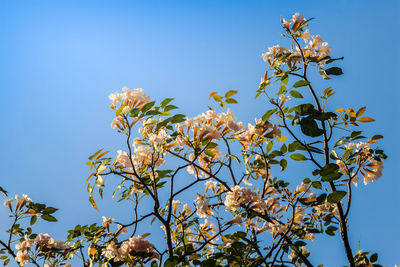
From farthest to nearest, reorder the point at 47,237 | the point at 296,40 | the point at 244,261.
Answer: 1. the point at 47,237
2. the point at 296,40
3. the point at 244,261

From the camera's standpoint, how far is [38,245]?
2.49 m

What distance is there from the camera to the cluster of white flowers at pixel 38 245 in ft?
7.87

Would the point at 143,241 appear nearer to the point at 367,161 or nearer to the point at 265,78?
the point at 265,78

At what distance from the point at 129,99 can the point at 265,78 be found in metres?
0.87

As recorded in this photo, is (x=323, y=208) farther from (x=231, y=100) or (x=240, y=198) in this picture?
(x=231, y=100)

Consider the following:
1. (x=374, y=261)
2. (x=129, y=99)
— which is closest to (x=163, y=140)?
(x=129, y=99)

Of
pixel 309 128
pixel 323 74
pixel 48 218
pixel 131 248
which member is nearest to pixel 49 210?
pixel 48 218

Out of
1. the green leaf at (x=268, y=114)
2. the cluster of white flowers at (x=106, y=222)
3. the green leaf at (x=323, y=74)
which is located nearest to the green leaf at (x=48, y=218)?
the cluster of white flowers at (x=106, y=222)

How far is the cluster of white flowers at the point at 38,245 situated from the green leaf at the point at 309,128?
1.84m

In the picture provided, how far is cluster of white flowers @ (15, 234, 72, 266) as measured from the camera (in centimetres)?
240

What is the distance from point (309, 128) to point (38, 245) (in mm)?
2043

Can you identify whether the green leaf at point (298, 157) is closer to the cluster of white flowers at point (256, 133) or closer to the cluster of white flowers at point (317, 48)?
the cluster of white flowers at point (256, 133)

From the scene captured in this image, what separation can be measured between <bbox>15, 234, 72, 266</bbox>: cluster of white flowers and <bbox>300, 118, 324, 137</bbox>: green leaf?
1.84m

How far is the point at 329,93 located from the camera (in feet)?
7.60
